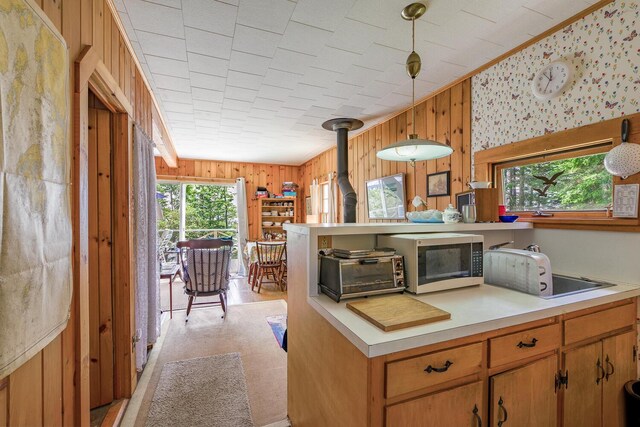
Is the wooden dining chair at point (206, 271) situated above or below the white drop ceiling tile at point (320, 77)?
below

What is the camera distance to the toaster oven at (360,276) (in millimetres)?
1328

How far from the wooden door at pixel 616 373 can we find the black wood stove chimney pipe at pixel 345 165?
2.36 m

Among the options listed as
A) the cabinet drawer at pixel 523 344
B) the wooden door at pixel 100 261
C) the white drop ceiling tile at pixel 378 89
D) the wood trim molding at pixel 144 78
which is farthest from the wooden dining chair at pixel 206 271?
the cabinet drawer at pixel 523 344

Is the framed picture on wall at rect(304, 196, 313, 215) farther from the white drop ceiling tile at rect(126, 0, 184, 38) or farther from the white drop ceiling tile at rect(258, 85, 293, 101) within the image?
the white drop ceiling tile at rect(126, 0, 184, 38)

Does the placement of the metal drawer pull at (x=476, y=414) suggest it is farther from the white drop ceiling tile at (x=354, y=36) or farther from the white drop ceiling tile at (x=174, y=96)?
the white drop ceiling tile at (x=174, y=96)

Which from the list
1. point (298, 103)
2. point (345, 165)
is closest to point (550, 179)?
point (345, 165)

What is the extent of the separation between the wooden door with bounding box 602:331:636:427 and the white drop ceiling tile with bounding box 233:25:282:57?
8.61ft

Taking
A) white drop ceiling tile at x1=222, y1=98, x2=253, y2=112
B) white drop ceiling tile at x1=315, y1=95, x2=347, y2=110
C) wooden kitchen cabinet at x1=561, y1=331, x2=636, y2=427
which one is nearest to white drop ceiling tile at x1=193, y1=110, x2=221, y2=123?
white drop ceiling tile at x1=222, y1=98, x2=253, y2=112

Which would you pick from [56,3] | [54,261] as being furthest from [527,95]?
[54,261]

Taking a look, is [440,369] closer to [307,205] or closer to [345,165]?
[345,165]

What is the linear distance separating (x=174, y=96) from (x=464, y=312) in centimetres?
315

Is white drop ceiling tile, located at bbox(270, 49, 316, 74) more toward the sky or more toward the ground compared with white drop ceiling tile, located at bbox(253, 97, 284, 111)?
more toward the sky

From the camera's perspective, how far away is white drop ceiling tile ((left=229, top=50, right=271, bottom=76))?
215 centimetres

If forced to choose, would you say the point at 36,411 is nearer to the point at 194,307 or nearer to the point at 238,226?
the point at 194,307
